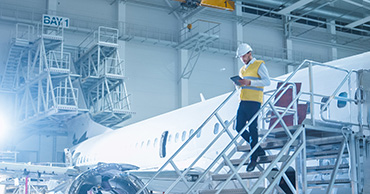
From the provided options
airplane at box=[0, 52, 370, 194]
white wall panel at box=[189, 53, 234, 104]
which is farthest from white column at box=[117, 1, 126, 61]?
airplane at box=[0, 52, 370, 194]

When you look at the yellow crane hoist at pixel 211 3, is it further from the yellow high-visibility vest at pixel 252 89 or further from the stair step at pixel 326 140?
the stair step at pixel 326 140

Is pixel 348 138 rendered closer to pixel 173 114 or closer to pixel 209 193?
pixel 209 193

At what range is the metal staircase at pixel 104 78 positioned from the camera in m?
29.0

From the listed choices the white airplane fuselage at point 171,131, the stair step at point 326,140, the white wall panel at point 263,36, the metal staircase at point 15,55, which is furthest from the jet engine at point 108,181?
the white wall panel at point 263,36

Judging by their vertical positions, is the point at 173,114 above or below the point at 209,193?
above

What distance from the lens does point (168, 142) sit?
14672 mm

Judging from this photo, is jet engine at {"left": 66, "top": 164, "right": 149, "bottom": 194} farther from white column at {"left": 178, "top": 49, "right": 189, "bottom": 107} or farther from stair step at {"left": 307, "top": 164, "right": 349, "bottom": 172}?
white column at {"left": 178, "top": 49, "right": 189, "bottom": 107}

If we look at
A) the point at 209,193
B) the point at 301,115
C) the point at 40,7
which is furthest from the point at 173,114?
the point at 40,7

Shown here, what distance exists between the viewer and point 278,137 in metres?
7.89

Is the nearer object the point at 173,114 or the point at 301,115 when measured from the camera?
the point at 301,115

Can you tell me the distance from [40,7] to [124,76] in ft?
22.2

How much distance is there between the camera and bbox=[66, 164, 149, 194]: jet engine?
10.8m

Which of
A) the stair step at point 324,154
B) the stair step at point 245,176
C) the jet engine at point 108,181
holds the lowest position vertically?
the jet engine at point 108,181

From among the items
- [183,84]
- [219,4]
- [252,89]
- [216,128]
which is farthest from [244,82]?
[183,84]
